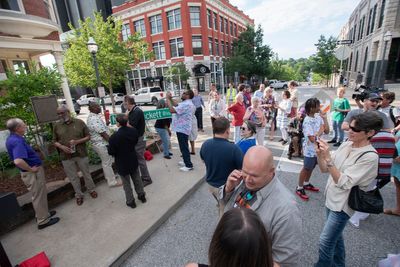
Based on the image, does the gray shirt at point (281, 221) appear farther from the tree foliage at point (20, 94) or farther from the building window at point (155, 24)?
the building window at point (155, 24)

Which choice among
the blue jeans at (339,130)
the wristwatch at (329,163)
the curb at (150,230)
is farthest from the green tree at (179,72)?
the wristwatch at (329,163)

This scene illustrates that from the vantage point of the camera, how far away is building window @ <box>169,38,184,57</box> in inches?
1158

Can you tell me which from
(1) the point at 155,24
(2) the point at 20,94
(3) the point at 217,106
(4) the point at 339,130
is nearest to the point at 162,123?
(3) the point at 217,106

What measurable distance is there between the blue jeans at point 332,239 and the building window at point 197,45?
30.3 m

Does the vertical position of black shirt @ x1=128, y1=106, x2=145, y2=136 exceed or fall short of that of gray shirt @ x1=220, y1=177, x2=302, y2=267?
it exceeds it

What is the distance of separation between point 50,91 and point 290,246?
7.05 metres

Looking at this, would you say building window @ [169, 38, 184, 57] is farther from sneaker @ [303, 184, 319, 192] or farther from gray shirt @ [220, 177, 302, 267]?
gray shirt @ [220, 177, 302, 267]

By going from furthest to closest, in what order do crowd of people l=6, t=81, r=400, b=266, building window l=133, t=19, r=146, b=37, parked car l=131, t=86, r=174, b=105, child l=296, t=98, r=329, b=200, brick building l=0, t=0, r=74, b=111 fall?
1. building window l=133, t=19, r=146, b=37
2. parked car l=131, t=86, r=174, b=105
3. brick building l=0, t=0, r=74, b=111
4. child l=296, t=98, r=329, b=200
5. crowd of people l=6, t=81, r=400, b=266

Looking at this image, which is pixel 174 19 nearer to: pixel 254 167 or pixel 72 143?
pixel 72 143

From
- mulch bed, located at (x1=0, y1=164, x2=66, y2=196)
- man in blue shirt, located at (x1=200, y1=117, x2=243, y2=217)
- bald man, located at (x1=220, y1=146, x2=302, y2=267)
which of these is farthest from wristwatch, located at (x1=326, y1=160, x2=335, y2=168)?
mulch bed, located at (x1=0, y1=164, x2=66, y2=196)

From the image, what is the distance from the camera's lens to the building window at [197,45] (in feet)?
96.2

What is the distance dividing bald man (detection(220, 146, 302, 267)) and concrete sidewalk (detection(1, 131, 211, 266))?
2.38 meters

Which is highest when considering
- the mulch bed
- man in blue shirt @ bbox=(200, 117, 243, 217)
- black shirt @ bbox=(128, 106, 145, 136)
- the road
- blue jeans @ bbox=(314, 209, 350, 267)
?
black shirt @ bbox=(128, 106, 145, 136)

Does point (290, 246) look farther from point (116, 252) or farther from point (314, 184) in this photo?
point (314, 184)
